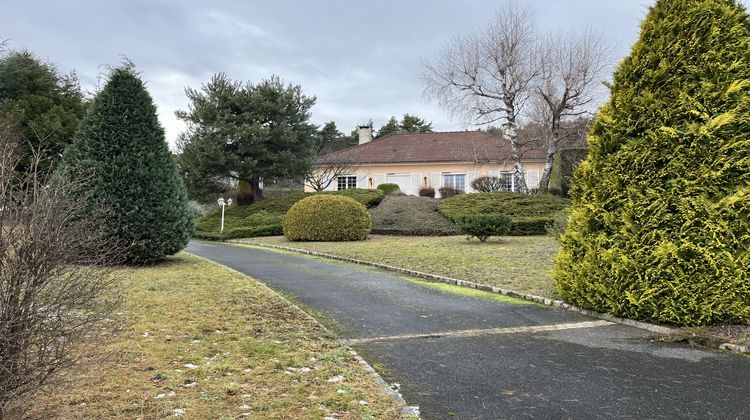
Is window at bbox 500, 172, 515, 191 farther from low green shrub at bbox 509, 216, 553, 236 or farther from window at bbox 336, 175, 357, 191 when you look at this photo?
low green shrub at bbox 509, 216, 553, 236

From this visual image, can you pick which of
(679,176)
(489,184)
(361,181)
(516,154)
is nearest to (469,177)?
(489,184)

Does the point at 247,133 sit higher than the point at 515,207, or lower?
higher

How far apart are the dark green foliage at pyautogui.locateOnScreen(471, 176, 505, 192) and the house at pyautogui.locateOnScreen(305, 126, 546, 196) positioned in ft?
8.76

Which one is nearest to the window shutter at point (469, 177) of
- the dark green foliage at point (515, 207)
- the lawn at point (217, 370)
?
the dark green foliage at point (515, 207)

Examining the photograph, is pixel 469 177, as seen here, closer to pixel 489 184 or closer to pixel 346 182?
pixel 489 184

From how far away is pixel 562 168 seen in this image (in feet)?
93.9

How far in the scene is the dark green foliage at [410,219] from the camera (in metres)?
19.5

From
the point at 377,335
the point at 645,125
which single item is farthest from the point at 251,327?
the point at 645,125

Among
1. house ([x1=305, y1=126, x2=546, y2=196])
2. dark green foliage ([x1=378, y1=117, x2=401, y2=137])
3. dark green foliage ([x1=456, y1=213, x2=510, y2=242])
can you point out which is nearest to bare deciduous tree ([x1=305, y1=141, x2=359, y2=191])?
house ([x1=305, y1=126, x2=546, y2=196])

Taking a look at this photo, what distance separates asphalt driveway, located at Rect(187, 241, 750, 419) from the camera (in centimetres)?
318

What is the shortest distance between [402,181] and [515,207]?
47.2 ft

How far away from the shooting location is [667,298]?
5.27m

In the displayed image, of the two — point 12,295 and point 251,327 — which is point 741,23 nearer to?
point 251,327

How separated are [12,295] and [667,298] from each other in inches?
232
